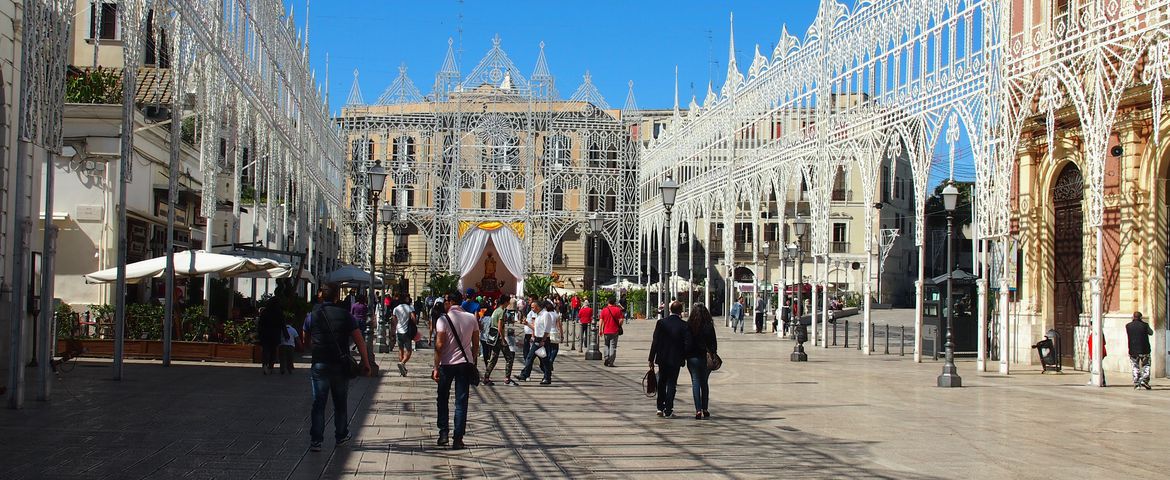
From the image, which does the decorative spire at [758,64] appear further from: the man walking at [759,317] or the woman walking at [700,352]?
the woman walking at [700,352]

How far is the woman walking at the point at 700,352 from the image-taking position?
1388cm

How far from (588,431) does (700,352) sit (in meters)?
2.11

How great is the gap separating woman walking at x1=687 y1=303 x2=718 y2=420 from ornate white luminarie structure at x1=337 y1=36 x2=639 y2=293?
47472mm

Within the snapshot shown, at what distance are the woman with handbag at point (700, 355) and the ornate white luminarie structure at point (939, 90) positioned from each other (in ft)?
27.3

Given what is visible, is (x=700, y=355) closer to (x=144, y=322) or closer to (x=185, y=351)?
(x=185, y=351)

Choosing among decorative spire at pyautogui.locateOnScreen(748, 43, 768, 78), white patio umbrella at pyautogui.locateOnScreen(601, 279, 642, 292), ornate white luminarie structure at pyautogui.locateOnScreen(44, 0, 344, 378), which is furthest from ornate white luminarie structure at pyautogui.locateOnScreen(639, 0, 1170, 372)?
white patio umbrella at pyautogui.locateOnScreen(601, 279, 642, 292)

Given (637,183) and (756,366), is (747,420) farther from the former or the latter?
(637,183)

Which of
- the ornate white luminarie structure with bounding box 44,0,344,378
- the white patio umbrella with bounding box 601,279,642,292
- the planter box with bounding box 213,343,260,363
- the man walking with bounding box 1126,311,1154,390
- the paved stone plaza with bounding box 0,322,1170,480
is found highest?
the ornate white luminarie structure with bounding box 44,0,344,378

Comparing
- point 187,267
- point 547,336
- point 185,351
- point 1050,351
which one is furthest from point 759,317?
point 185,351

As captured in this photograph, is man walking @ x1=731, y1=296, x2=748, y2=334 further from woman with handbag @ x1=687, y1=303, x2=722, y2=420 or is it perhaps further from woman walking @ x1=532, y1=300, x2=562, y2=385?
woman with handbag @ x1=687, y1=303, x2=722, y2=420

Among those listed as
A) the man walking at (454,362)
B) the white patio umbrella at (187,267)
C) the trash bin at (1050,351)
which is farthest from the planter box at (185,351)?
the trash bin at (1050,351)

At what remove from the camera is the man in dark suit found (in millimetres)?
13805

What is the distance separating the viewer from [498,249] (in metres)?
62.4

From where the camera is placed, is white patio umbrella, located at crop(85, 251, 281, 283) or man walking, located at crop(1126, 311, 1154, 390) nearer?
man walking, located at crop(1126, 311, 1154, 390)
